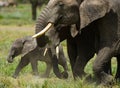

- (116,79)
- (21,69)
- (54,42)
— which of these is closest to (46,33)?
(54,42)

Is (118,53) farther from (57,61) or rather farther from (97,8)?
(57,61)

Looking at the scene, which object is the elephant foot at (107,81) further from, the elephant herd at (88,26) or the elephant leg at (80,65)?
the elephant leg at (80,65)

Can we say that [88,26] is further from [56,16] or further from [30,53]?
[30,53]

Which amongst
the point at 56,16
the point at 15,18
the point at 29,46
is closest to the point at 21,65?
the point at 29,46

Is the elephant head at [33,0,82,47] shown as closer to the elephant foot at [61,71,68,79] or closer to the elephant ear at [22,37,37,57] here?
the elephant foot at [61,71,68,79]

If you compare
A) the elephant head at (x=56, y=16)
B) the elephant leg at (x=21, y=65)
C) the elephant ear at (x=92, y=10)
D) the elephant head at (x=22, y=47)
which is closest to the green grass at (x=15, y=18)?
the elephant head at (x=22, y=47)

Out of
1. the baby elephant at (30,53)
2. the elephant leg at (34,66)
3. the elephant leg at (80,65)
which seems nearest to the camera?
the elephant leg at (80,65)

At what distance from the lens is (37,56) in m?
12.2

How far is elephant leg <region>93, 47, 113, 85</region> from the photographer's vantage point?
31.6ft

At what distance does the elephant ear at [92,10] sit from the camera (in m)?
9.48

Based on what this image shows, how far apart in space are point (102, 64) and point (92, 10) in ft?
3.26

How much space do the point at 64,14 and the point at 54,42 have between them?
1.79ft

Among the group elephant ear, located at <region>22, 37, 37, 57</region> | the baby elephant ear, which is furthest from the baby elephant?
the baby elephant ear

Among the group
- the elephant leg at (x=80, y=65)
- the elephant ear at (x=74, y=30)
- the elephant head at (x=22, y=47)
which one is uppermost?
the elephant ear at (x=74, y=30)
